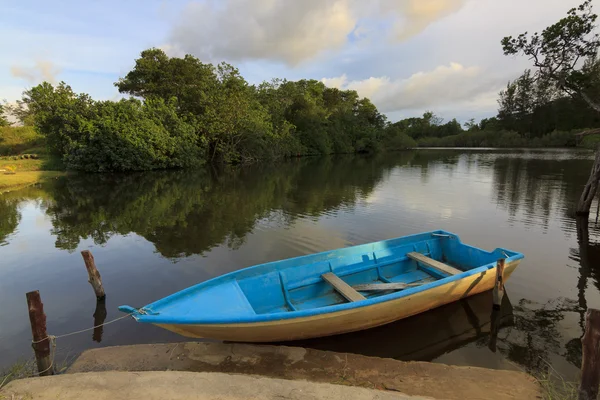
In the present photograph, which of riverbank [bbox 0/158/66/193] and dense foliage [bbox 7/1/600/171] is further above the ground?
dense foliage [bbox 7/1/600/171]

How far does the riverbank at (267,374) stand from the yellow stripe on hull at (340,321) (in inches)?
13.2

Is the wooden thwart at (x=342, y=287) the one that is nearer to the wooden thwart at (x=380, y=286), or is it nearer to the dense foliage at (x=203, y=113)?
the wooden thwart at (x=380, y=286)

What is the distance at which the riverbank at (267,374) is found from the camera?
358cm

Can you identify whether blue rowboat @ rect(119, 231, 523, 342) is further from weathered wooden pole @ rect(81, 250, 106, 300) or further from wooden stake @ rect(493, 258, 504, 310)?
weathered wooden pole @ rect(81, 250, 106, 300)

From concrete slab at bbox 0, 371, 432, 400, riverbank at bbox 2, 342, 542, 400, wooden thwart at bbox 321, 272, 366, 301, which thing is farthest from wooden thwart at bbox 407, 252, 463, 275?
concrete slab at bbox 0, 371, 432, 400

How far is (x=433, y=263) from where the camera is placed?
7082mm

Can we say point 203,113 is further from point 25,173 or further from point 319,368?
point 319,368

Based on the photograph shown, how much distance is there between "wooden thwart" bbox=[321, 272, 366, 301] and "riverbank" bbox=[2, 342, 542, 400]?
0.95 meters

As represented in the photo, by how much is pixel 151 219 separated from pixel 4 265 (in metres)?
5.34

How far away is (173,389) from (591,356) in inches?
172

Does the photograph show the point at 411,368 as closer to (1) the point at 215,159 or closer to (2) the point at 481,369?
(2) the point at 481,369

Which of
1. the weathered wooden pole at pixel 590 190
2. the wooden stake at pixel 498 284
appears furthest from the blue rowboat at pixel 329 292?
the weathered wooden pole at pixel 590 190

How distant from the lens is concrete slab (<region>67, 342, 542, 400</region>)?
4211mm

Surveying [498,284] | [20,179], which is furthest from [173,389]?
[20,179]
